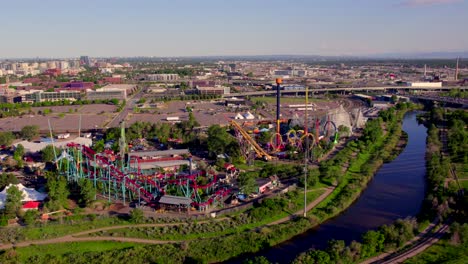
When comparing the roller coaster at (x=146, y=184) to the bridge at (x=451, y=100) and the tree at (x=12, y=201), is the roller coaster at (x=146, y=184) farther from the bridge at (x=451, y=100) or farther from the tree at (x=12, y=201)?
the bridge at (x=451, y=100)

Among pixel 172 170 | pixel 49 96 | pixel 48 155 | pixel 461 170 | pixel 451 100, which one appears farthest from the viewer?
pixel 49 96

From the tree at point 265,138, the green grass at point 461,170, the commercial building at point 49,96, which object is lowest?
the green grass at point 461,170

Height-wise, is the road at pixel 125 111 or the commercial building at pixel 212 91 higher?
the commercial building at pixel 212 91

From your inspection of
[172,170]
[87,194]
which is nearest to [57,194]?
[87,194]

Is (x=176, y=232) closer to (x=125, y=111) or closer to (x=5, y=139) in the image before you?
(x=5, y=139)

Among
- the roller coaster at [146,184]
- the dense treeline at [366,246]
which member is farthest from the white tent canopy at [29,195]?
the dense treeline at [366,246]

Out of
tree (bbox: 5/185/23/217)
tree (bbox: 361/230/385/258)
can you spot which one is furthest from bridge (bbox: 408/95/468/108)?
tree (bbox: 5/185/23/217)
